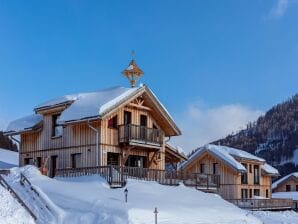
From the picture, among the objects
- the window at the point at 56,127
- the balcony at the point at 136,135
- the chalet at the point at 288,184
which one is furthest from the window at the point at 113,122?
the chalet at the point at 288,184

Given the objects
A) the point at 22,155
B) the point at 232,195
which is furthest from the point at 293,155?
A: the point at 22,155

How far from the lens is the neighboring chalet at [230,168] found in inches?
2133

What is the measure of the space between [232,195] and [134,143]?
23092mm

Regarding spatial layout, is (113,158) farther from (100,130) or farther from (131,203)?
(131,203)

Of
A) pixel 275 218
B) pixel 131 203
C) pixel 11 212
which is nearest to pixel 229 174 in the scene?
pixel 275 218

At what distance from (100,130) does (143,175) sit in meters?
4.26

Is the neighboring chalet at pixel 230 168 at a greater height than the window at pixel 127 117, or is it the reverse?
the window at pixel 127 117

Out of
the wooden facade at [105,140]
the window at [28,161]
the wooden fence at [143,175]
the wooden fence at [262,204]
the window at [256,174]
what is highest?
the wooden facade at [105,140]

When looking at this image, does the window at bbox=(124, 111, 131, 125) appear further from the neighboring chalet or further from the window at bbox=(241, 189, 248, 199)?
the window at bbox=(241, 189, 248, 199)

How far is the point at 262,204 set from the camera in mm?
51000

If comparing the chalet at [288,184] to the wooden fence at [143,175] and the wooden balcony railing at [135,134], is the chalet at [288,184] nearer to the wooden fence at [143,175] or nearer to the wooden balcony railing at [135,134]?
the wooden fence at [143,175]

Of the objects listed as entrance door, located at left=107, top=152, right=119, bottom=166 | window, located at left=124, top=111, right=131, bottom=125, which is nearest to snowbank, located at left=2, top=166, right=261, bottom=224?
entrance door, located at left=107, top=152, right=119, bottom=166

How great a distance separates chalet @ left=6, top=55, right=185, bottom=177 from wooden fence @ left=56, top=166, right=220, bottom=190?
260 centimetres

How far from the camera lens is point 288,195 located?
2849 inches
